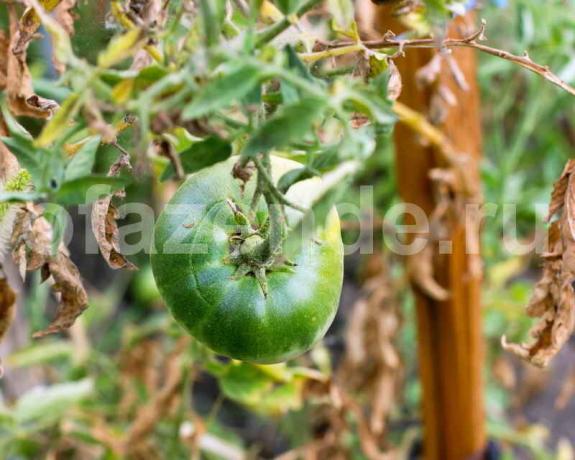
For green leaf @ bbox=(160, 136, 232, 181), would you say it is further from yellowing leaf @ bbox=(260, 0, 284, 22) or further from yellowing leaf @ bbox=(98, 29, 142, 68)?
yellowing leaf @ bbox=(260, 0, 284, 22)

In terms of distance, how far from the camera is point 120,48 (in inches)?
14.1

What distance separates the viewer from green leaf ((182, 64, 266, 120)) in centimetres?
33

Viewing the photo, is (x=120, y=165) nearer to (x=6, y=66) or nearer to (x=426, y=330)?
(x=6, y=66)

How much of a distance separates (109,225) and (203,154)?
0.16 metres

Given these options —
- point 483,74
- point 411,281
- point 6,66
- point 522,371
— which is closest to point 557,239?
point 6,66

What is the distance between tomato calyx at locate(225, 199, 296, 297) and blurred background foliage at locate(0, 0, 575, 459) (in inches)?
3.8

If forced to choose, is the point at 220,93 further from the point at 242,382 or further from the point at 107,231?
the point at 242,382

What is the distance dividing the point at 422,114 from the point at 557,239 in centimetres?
50

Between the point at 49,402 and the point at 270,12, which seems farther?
the point at 49,402

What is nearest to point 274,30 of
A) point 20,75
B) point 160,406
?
point 20,75

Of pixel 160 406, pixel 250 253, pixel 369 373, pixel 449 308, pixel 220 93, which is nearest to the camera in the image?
pixel 220 93

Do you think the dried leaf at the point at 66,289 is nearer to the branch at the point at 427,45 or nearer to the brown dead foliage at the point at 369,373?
the branch at the point at 427,45

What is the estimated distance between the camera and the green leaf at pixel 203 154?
382mm

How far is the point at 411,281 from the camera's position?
46.6 inches
